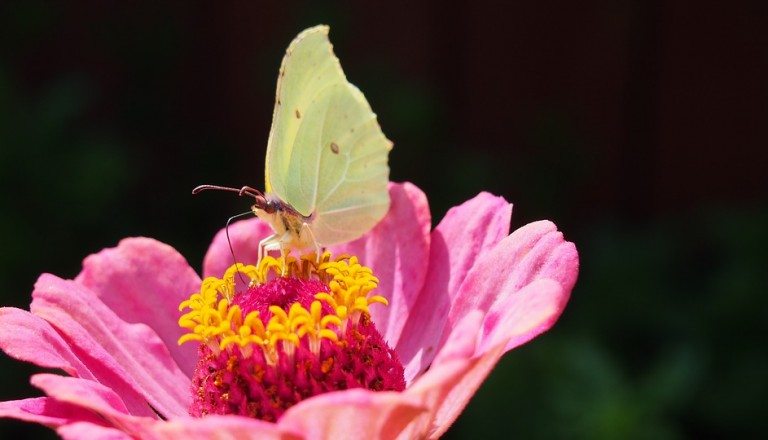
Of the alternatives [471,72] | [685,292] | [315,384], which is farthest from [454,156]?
[315,384]

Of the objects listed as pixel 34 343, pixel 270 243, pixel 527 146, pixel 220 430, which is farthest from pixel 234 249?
pixel 527 146

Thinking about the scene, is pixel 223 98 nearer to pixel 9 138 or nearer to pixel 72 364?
pixel 9 138

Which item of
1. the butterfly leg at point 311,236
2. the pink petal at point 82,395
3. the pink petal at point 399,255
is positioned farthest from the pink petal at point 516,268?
the pink petal at point 82,395

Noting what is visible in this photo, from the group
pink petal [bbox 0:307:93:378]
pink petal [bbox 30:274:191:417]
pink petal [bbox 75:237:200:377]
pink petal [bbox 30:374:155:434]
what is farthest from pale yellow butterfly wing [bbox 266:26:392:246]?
pink petal [bbox 30:374:155:434]

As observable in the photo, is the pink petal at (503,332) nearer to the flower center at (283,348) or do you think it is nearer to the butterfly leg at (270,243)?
the flower center at (283,348)

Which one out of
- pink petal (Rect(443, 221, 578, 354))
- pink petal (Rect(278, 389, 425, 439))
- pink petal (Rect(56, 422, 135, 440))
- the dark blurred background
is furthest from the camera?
the dark blurred background

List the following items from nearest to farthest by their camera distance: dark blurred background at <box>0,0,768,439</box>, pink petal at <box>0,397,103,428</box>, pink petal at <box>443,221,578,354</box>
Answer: pink petal at <box>0,397,103,428</box> < pink petal at <box>443,221,578,354</box> < dark blurred background at <box>0,0,768,439</box>

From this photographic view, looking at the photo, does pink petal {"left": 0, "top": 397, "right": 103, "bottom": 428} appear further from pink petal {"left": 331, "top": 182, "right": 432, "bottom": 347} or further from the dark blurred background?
the dark blurred background
